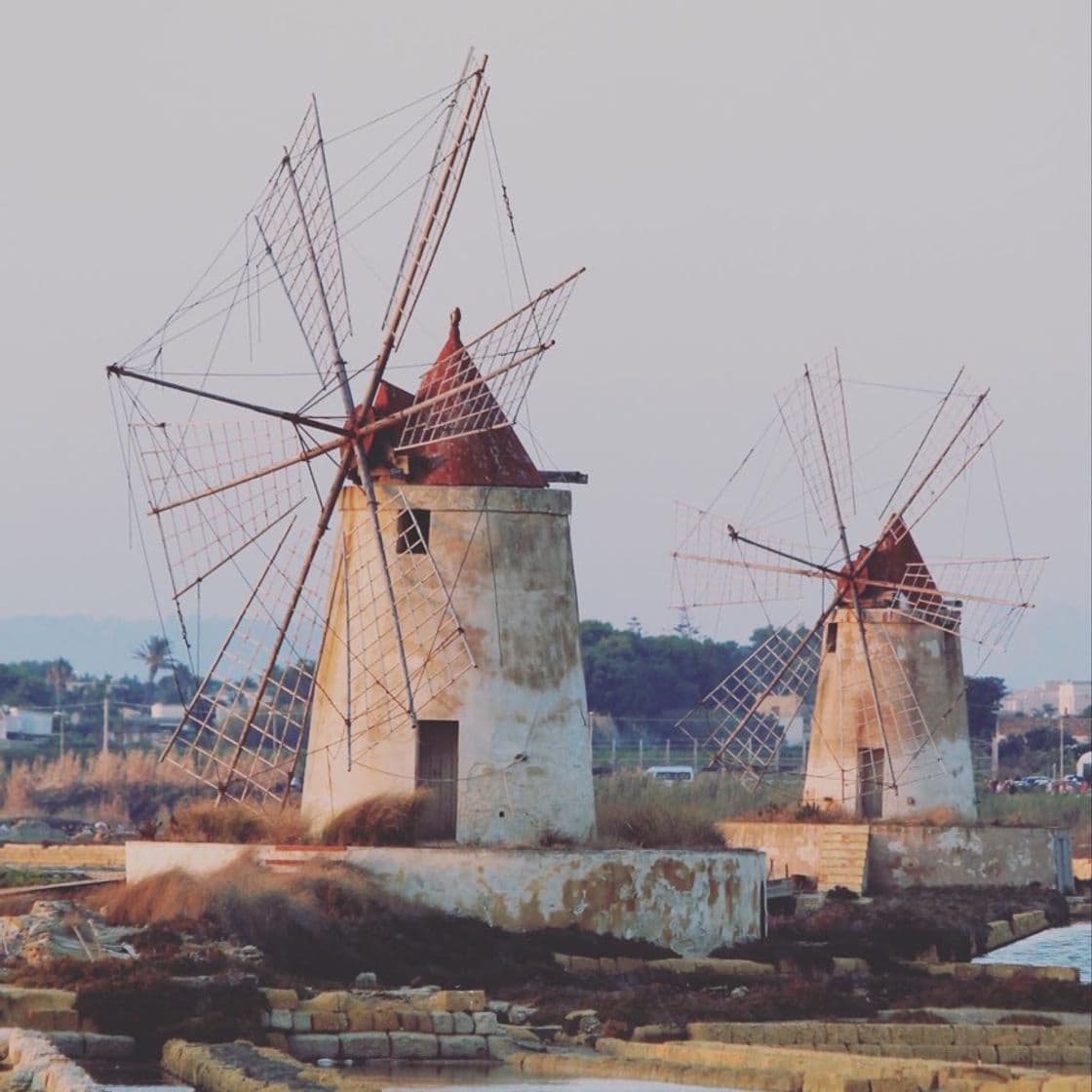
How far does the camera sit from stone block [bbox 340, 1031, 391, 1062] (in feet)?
59.1

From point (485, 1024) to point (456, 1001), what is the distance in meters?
0.66

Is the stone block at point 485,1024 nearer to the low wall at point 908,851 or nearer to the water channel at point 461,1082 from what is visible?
the water channel at point 461,1082

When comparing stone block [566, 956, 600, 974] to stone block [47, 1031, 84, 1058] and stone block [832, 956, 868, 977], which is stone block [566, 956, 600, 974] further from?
stone block [47, 1031, 84, 1058]

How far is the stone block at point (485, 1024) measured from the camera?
1866 centimetres

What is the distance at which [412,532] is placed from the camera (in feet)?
83.5

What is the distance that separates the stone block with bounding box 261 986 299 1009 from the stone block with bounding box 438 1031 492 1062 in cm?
127

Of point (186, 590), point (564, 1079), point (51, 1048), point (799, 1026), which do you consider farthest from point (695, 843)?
point (51, 1048)

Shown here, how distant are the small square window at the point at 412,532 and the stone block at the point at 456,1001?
21.5 ft

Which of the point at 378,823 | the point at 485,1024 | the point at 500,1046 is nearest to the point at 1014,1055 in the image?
the point at 500,1046

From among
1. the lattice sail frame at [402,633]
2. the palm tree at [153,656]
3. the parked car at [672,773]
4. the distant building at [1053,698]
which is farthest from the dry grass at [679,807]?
the distant building at [1053,698]

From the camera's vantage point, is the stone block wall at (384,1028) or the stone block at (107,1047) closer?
the stone block at (107,1047)

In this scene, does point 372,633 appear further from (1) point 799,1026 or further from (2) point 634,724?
(2) point 634,724

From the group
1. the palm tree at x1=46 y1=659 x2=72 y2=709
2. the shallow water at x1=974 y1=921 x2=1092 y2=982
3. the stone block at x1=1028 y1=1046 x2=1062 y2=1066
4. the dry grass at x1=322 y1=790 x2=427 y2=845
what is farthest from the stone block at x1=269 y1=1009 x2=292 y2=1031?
the palm tree at x1=46 y1=659 x2=72 y2=709

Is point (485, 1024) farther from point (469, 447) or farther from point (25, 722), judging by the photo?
point (25, 722)
